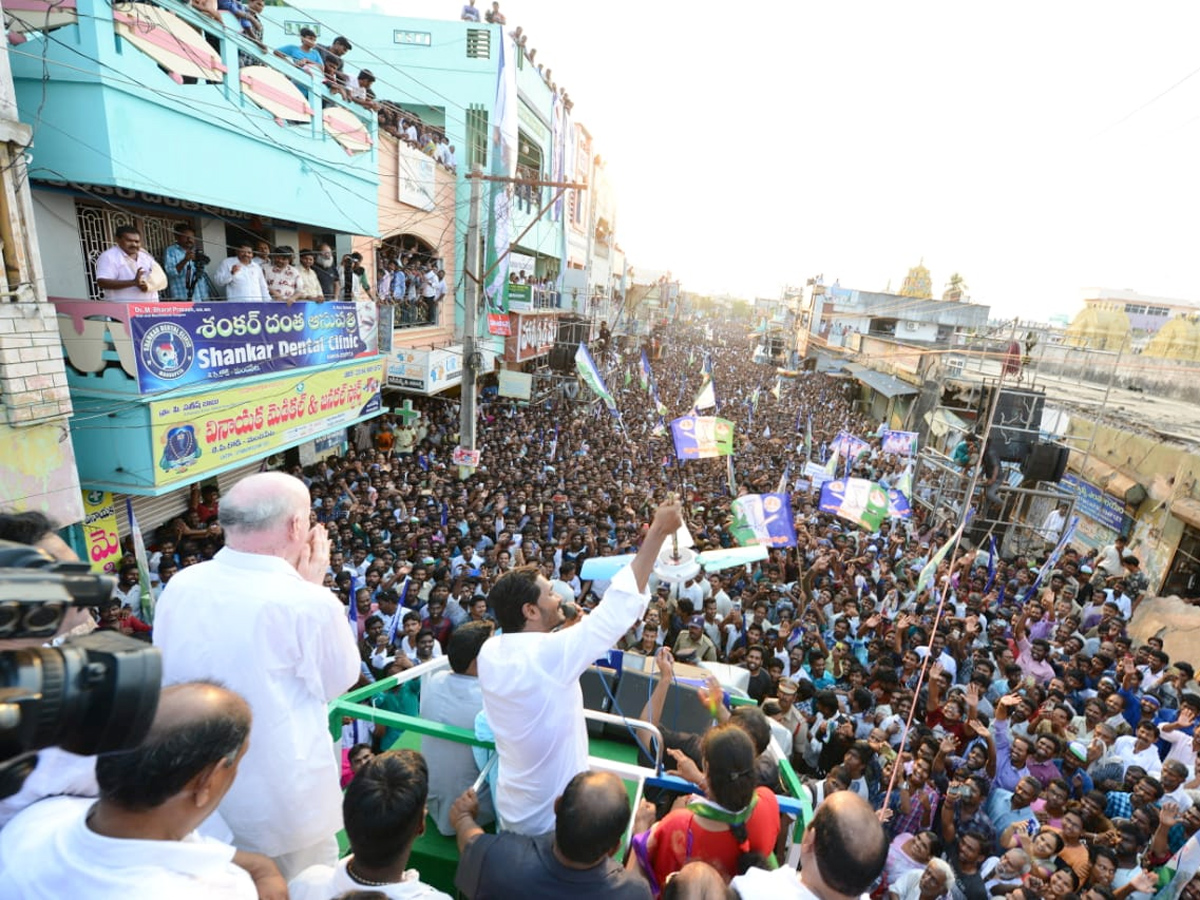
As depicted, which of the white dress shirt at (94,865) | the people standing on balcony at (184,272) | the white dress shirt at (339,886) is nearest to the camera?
the white dress shirt at (94,865)

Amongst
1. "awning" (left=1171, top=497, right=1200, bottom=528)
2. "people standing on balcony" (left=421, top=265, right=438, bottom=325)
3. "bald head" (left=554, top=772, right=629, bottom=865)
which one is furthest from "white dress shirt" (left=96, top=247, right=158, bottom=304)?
"awning" (left=1171, top=497, right=1200, bottom=528)

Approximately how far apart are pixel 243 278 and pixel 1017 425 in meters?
13.4

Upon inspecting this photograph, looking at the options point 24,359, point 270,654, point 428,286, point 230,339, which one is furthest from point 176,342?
point 428,286

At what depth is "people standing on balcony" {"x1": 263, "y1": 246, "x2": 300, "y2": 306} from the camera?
30.8 ft

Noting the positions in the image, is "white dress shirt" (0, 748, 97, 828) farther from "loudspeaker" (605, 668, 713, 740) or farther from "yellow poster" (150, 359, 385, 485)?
"yellow poster" (150, 359, 385, 485)

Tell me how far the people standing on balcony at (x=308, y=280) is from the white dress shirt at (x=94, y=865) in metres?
9.45

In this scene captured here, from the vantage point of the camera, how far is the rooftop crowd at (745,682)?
2018 mm

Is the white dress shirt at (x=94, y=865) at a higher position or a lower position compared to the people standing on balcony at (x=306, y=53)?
lower

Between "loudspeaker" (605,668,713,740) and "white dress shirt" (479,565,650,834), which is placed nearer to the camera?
"white dress shirt" (479,565,650,834)

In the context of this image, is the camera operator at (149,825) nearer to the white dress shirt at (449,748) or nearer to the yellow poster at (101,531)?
the white dress shirt at (449,748)

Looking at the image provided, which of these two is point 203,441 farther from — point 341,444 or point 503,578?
point 503,578

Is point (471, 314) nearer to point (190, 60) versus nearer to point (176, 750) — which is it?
point (190, 60)

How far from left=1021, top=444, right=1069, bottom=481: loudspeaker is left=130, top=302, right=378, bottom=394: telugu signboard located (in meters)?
12.0

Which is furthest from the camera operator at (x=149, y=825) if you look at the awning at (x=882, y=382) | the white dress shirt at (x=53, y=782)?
the awning at (x=882, y=382)
